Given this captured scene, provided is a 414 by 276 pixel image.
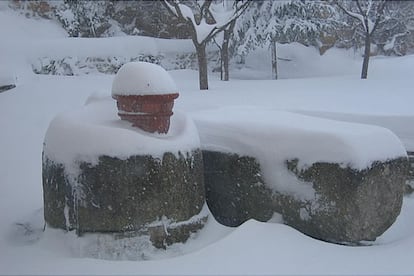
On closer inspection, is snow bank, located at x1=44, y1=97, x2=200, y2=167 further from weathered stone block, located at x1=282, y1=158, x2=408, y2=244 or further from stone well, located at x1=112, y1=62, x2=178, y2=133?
weathered stone block, located at x1=282, y1=158, x2=408, y2=244

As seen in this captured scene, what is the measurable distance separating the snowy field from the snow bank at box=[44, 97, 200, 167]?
1.57 feet

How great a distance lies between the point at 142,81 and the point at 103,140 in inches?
15.7

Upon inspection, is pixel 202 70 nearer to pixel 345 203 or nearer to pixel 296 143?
pixel 296 143

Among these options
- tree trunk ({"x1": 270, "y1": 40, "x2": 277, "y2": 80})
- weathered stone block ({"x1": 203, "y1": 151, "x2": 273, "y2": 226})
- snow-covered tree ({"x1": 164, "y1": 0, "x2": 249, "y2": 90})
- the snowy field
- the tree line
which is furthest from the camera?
tree trunk ({"x1": 270, "y1": 40, "x2": 277, "y2": 80})

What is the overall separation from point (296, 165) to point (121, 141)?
1.06 meters

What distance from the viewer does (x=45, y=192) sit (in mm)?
2838

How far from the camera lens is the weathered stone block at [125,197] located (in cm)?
258

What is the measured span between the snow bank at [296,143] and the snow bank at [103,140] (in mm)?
358

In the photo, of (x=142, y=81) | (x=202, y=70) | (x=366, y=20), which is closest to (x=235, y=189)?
(x=142, y=81)

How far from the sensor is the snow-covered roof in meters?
2.65

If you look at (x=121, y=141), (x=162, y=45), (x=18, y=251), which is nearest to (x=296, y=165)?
(x=121, y=141)

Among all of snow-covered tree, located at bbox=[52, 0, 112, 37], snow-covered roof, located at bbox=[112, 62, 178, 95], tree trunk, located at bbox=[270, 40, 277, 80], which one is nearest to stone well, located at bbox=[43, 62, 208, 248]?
snow-covered roof, located at bbox=[112, 62, 178, 95]

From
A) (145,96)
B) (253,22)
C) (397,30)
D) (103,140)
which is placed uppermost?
(145,96)

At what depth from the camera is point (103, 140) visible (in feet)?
8.56
